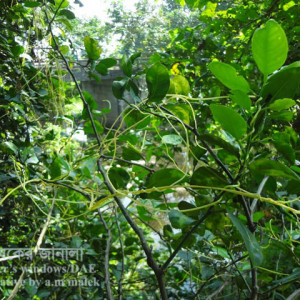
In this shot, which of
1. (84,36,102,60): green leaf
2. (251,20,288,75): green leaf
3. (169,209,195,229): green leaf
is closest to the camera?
(251,20,288,75): green leaf

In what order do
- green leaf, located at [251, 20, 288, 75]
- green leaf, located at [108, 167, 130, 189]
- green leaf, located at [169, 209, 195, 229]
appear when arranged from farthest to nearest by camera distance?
1. green leaf, located at [108, 167, 130, 189]
2. green leaf, located at [169, 209, 195, 229]
3. green leaf, located at [251, 20, 288, 75]

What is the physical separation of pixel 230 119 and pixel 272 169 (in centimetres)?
6

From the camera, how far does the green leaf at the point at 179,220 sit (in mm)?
374

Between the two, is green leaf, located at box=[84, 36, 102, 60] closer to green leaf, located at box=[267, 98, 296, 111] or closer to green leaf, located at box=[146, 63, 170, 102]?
green leaf, located at box=[146, 63, 170, 102]

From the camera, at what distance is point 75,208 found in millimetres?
918

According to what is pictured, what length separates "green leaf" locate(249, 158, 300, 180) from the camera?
280 mm

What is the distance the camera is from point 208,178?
343 mm

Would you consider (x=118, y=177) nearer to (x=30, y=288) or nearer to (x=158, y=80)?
(x=158, y=80)

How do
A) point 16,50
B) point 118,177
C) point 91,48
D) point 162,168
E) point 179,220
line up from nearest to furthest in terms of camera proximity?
point 179,220
point 118,177
point 91,48
point 16,50
point 162,168

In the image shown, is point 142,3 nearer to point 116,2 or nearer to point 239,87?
point 116,2

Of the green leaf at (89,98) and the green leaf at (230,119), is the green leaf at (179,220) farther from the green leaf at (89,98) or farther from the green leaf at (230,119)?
the green leaf at (89,98)

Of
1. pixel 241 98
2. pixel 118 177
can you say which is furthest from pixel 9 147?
pixel 241 98

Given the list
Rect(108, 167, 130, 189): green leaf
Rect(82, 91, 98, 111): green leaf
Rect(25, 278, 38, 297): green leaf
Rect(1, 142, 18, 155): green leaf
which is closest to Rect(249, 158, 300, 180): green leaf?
Rect(108, 167, 130, 189): green leaf

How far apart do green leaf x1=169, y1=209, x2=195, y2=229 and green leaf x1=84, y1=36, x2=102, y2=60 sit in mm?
366
